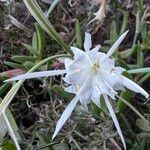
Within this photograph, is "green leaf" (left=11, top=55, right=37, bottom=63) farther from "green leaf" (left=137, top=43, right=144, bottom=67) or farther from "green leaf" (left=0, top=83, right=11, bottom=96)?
"green leaf" (left=137, top=43, right=144, bottom=67)

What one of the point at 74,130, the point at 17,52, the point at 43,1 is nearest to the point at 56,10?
the point at 43,1

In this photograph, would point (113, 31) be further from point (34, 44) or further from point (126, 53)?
point (34, 44)

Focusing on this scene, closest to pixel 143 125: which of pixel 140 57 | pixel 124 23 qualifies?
pixel 140 57

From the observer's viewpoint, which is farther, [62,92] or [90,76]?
[62,92]

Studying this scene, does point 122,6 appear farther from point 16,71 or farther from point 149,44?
point 16,71

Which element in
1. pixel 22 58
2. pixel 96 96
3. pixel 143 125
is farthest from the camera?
pixel 22 58

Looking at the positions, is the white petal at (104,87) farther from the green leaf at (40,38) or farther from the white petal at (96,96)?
the green leaf at (40,38)

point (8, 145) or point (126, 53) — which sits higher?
point (126, 53)

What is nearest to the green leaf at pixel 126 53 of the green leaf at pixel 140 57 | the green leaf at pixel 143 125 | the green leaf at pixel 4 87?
the green leaf at pixel 140 57

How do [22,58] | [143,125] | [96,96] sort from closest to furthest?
1. [96,96]
2. [143,125]
3. [22,58]
